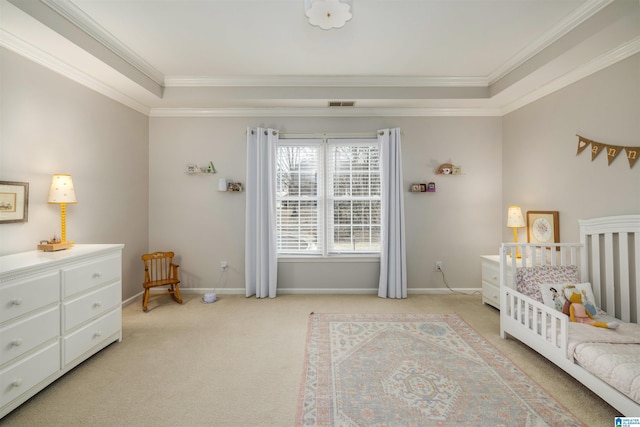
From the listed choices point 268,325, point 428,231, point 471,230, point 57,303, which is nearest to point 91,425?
point 57,303

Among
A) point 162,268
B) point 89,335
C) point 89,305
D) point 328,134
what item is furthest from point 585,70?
point 162,268

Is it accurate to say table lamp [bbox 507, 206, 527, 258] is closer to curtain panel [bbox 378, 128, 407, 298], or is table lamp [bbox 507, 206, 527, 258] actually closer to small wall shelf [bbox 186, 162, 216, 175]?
curtain panel [bbox 378, 128, 407, 298]

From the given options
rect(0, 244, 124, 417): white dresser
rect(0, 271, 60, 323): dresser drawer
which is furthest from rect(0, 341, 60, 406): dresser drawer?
rect(0, 271, 60, 323): dresser drawer

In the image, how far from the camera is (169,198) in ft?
13.2

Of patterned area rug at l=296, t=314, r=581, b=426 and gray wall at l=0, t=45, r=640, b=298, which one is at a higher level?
gray wall at l=0, t=45, r=640, b=298

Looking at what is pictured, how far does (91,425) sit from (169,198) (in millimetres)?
2870

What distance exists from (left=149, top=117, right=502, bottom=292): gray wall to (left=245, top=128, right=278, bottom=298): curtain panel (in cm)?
18

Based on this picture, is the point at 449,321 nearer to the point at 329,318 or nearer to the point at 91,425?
the point at 329,318

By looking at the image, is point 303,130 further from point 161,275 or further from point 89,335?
point 89,335

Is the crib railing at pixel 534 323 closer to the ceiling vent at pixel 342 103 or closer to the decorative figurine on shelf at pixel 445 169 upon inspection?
the decorative figurine on shelf at pixel 445 169

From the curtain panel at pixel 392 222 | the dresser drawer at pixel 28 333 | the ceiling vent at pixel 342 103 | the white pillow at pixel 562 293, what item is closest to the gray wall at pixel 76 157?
the dresser drawer at pixel 28 333

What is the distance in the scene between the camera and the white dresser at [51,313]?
170 cm

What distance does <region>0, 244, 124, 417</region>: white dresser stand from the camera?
1.70 meters

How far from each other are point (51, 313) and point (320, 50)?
309cm
